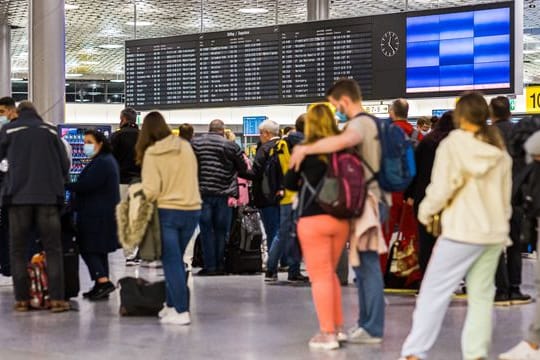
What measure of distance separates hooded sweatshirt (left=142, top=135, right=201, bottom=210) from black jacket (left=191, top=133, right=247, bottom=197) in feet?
9.52

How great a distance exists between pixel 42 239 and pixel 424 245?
284 centimetres

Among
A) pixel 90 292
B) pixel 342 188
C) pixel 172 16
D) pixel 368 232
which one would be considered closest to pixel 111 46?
pixel 172 16

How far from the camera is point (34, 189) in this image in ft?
22.9

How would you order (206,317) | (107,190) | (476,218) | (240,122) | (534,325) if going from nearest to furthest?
(476,218)
(534,325)
(206,317)
(107,190)
(240,122)

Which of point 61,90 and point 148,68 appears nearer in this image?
point 61,90

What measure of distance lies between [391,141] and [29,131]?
2.84 meters

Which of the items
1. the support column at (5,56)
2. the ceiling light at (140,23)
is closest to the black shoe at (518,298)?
the ceiling light at (140,23)

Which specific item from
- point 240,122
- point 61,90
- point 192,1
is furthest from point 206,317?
point 240,122

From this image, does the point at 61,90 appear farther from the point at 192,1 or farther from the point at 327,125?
the point at 192,1

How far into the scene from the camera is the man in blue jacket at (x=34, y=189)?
7.00m

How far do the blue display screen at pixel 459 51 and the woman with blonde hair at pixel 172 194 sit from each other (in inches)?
228

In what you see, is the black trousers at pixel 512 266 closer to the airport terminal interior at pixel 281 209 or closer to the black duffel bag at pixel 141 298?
the airport terminal interior at pixel 281 209

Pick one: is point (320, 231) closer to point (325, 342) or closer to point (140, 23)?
point (325, 342)

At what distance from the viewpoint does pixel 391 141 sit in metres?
5.66
